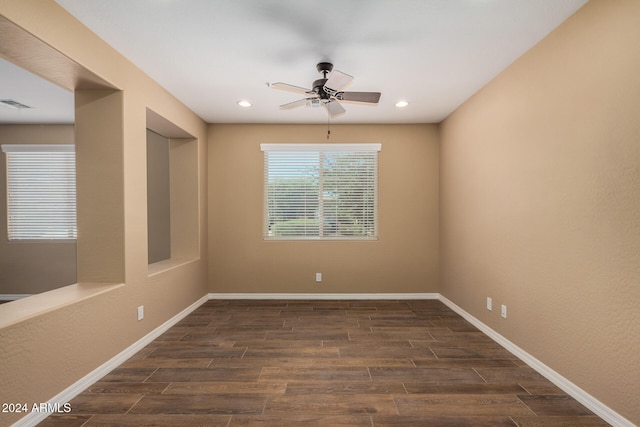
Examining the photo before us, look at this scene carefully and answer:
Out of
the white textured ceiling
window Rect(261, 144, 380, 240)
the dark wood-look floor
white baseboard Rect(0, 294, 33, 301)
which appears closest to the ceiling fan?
the white textured ceiling

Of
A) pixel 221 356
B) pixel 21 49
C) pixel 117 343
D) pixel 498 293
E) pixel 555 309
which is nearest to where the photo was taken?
pixel 21 49

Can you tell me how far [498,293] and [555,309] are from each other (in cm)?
82

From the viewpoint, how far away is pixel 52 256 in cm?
481

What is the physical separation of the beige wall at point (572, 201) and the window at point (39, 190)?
5853mm

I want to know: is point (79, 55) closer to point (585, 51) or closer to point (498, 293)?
point (585, 51)

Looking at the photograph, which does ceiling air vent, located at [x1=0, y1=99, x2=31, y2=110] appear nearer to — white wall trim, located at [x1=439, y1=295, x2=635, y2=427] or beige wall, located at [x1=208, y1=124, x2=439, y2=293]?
beige wall, located at [x1=208, y1=124, x2=439, y2=293]

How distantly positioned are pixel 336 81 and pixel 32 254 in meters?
5.32

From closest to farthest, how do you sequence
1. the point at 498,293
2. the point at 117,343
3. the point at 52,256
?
the point at 117,343 < the point at 498,293 < the point at 52,256

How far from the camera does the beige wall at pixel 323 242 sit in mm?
4844

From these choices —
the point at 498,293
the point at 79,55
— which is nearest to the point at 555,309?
the point at 498,293

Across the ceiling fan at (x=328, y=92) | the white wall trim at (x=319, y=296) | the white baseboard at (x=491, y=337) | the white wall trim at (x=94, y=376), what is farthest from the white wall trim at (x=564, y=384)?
the white wall trim at (x=94, y=376)

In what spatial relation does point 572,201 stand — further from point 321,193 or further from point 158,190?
point 158,190

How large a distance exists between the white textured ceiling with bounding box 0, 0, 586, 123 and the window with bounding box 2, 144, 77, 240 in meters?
2.71

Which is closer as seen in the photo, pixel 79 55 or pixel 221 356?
pixel 79 55
